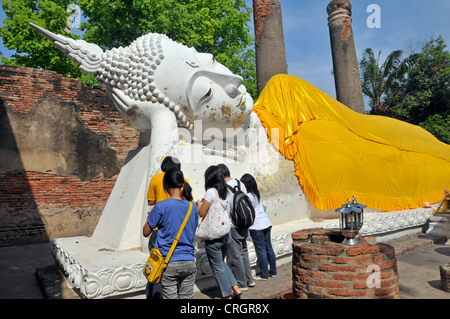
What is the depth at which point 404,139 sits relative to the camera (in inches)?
217

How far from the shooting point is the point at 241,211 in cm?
279

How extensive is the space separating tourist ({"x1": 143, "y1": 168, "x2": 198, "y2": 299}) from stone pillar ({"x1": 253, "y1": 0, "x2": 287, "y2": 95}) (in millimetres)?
6928

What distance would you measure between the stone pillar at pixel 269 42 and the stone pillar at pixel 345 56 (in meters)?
3.04

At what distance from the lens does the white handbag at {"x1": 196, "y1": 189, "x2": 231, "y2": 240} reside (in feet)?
8.31

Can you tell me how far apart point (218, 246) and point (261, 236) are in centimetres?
69

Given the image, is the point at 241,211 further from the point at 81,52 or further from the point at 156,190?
the point at 81,52

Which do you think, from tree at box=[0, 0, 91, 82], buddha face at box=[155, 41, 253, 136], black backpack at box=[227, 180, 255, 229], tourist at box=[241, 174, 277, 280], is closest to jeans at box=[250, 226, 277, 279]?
tourist at box=[241, 174, 277, 280]

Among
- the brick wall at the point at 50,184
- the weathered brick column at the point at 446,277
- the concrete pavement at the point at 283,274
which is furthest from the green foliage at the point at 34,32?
the weathered brick column at the point at 446,277

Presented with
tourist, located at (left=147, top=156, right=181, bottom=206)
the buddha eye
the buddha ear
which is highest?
the buddha ear

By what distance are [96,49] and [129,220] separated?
172 cm

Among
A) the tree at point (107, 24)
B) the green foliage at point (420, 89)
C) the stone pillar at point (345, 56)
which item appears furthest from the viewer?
the green foliage at point (420, 89)

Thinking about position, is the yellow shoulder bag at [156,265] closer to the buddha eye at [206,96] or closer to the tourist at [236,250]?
the tourist at [236,250]

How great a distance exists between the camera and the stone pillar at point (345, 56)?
1082 cm

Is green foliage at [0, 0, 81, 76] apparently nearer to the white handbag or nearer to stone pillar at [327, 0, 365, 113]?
stone pillar at [327, 0, 365, 113]
